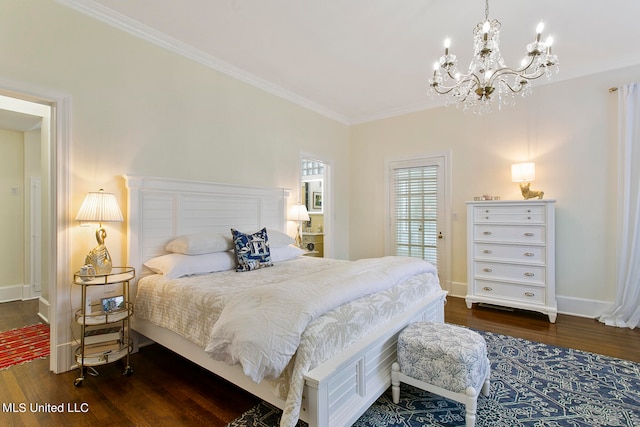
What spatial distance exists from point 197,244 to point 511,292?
3593 mm

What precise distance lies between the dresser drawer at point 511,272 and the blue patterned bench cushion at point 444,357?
7.07 feet

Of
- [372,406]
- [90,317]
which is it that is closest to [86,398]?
[90,317]

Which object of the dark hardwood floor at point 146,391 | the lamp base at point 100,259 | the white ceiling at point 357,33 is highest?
the white ceiling at point 357,33

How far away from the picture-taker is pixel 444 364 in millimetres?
1818

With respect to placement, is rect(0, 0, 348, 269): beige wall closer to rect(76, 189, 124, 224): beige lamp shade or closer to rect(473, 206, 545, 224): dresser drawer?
rect(76, 189, 124, 224): beige lamp shade

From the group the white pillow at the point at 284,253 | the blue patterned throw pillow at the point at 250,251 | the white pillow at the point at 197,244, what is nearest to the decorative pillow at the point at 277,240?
the white pillow at the point at 284,253

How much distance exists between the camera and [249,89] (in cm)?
394

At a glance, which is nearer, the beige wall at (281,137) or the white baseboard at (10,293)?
the beige wall at (281,137)

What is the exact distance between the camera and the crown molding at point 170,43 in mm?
2580

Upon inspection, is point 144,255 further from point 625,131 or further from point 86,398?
point 625,131

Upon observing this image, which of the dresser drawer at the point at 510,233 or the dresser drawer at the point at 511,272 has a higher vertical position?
the dresser drawer at the point at 510,233

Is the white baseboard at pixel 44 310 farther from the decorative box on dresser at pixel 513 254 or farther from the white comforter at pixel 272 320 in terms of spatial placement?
the decorative box on dresser at pixel 513 254

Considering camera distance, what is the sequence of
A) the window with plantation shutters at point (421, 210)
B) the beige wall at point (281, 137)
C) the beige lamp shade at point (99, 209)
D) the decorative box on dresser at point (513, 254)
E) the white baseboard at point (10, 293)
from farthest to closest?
the window with plantation shutters at point (421, 210) → the white baseboard at point (10, 293) → the decorative box on dresser at point (513, 254) → the beige wall at point (281, 137) → the beige lamp shade at point (99, 209)

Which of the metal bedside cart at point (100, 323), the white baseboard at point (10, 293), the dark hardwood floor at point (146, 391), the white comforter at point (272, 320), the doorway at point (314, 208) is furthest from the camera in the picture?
the doorway at point (314, 208)
